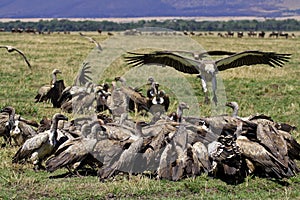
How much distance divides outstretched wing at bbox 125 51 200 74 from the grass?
95 centimetres

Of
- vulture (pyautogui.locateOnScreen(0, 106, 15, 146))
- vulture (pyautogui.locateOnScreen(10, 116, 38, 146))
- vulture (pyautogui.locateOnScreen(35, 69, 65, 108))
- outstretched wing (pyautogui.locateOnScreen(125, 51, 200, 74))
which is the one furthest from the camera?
vulture (pyautogui.locateOnScreen(35, 69, 65, 108))

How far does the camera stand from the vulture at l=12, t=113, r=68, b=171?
7.27 metres

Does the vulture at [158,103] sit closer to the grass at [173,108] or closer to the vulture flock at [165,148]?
the grass at [173,108]

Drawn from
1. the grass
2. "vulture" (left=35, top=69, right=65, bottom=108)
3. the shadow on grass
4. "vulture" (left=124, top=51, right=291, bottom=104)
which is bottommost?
the shadow on grass

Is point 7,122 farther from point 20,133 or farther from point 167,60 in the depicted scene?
point 167,60

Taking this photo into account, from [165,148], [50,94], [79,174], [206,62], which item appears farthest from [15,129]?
[206,62]

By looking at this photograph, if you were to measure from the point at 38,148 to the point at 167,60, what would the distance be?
6038 mm

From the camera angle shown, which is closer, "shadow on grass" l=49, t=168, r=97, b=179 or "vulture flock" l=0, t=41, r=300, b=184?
"vulture flock" l=0, t=41, r=300, b=184

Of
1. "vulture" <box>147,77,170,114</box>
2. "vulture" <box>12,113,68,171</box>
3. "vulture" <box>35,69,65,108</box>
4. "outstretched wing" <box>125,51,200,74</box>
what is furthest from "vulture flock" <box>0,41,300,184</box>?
"vulture" <box>35,69,65,108</box>

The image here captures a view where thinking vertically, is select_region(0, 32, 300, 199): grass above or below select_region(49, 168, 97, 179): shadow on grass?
above

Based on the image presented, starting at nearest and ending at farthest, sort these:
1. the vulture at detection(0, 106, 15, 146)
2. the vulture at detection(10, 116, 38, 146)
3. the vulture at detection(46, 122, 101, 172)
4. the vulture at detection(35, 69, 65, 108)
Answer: the vulture at detection(46, 122, 101, 172) → the vulture at detection(10, 116, 38, 146) → the vulture at detection(0, 106, 15, 146) → the vulture at detection(35, 69, 65, 108)

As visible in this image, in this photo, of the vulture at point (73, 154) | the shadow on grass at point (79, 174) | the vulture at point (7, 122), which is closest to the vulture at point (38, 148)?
the vulture at point (73, 154)

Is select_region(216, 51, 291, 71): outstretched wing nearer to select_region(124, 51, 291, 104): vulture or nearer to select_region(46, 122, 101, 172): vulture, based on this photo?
select_region(124, 51, 291, 104): vulture

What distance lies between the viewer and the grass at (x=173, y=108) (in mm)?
6387
